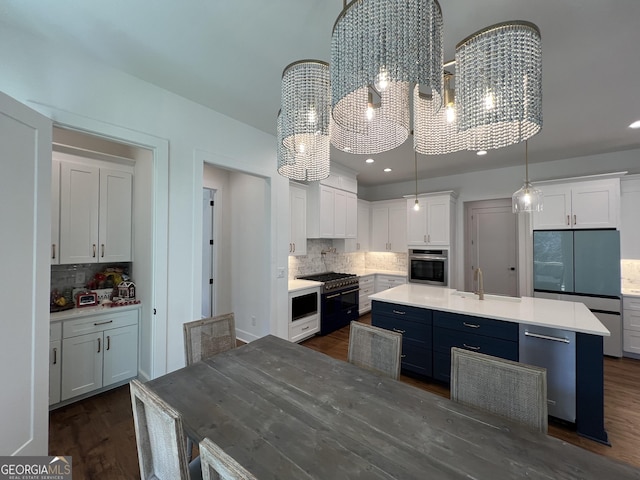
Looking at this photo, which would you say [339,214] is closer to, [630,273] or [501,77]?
[501,77]

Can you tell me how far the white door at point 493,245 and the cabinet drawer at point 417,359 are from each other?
2969mm

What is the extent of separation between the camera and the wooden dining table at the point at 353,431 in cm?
88

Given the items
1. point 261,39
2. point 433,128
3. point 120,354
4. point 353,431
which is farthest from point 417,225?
point 120,354

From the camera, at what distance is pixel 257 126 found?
3.04 meters

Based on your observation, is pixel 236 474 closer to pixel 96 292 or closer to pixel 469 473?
pixel 469 473

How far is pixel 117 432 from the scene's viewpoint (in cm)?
202

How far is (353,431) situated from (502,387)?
2.61ft

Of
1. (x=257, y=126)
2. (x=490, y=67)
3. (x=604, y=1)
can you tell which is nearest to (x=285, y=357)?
(x=490, y=67)

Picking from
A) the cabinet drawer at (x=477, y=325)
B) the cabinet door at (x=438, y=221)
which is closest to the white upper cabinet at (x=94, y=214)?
the cabinet drawer at (x=477, y=325)

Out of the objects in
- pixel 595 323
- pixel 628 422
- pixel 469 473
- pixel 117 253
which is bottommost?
pixel 628 422

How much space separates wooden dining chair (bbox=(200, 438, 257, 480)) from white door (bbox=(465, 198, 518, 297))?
5347mm

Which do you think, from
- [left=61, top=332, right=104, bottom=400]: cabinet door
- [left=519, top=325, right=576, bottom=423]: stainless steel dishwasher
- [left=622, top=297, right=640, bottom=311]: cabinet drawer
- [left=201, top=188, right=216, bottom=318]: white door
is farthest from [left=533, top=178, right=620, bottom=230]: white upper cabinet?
[left=61, top=332, right=104, bottom=400]: cabinet door

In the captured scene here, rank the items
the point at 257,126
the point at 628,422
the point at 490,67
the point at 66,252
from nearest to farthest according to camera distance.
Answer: the point at 490,67 < the point at 628,422 < the point at 66,252 < the point at 257,126

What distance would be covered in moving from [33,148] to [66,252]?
1.37m
